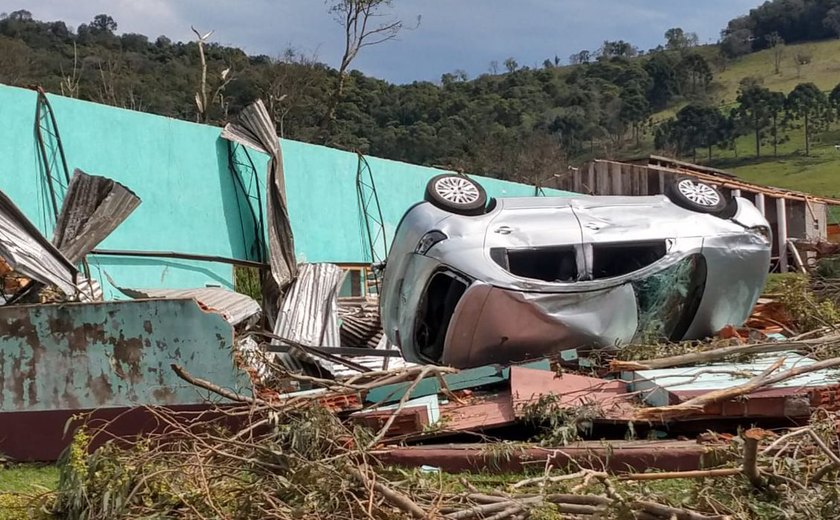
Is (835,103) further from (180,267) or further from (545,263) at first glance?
(545,263)

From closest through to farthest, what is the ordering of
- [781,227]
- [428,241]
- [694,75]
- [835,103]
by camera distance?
1. [428,241]
2. [781,227]
3. [835,103]
4. [694,75]

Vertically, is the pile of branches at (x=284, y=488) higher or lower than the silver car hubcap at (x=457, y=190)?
lower

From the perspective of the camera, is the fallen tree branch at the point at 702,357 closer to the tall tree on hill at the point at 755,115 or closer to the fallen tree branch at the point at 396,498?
the fallen tree branch at the point at 396,498

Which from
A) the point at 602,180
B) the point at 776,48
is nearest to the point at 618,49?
the point at 776,48

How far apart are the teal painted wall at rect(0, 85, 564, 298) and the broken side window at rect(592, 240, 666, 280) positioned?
5.79 m

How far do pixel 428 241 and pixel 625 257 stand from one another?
6.33 feet

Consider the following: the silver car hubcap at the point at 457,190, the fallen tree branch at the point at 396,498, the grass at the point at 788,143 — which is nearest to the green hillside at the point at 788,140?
the grass at the point at 788,143

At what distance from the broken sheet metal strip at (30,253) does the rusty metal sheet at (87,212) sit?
2.22ft

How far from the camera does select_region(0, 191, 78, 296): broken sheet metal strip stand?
7.20m

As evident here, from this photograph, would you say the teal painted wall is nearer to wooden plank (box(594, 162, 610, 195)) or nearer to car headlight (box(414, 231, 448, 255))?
car headlight (box(414, 231, 448, 255))

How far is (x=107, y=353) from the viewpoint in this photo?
6.53 metres

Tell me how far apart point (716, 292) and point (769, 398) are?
9.57ft

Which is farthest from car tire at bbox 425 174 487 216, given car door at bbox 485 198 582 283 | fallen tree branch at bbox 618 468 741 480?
fallen tree branch at bbox 618 468 741 480

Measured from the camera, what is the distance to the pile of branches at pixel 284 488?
3.89 metres
